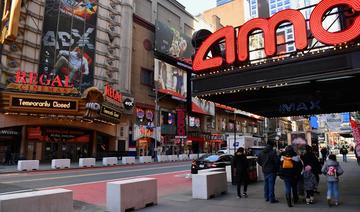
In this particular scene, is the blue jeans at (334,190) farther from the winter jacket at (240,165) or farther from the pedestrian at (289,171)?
the winter jacket at (240,165)

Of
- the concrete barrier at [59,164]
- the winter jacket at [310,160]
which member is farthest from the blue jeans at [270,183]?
the concrete barrier at [59,164]

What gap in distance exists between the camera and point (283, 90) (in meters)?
11.5

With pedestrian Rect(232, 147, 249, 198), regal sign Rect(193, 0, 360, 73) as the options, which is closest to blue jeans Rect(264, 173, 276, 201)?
pedestrian Rect(232, 147, 249, 198)

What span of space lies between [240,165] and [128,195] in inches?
174

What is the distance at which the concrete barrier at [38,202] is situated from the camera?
6.48 m

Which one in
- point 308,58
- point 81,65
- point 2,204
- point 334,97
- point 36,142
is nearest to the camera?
point 2,204

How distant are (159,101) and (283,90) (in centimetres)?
4767

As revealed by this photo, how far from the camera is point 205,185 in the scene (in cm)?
1159

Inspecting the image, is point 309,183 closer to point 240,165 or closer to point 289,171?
point 289,171

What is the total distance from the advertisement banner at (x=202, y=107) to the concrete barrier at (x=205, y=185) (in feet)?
178

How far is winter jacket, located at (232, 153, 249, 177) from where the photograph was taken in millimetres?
11749

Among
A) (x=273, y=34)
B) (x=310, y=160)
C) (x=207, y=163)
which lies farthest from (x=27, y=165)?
(x=273, y=34)

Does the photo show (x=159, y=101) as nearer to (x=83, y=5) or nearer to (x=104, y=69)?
(x=104, y=69)

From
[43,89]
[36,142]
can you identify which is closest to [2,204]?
[43,89]
